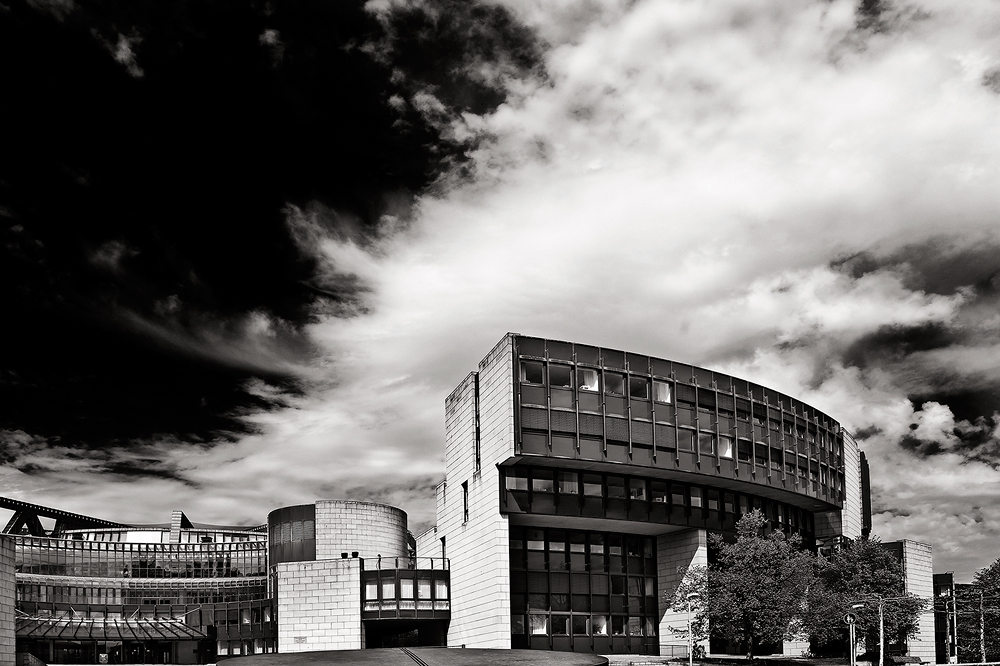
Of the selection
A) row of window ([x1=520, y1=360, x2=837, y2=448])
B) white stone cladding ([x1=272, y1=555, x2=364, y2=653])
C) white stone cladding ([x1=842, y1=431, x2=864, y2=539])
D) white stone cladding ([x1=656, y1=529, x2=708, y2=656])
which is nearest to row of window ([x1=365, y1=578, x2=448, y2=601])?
white stone cladding ([x1=272, y1=555, x2=364, y2=653])

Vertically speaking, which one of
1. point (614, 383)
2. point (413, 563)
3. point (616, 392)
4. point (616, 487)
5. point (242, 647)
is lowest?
point (242, 647)

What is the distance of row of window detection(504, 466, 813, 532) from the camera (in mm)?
57719

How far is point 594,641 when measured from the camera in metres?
61.2

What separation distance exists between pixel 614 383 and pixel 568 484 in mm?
6894

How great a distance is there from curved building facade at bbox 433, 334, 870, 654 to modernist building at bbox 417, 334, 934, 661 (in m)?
0.09

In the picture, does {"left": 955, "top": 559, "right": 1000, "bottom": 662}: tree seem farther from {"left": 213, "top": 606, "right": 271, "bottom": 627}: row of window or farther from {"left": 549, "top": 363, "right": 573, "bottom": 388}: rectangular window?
{"left": 213, "top": 606, "right": 271, "bottom": 627}: row of window

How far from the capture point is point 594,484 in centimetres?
5925

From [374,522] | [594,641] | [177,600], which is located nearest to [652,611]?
[594,641]

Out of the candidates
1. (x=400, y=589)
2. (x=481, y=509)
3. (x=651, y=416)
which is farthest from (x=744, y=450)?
(x=400, y=589)

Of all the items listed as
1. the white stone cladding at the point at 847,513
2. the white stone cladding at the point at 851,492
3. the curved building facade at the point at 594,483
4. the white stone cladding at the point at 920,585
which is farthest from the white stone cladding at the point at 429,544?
the white stone cladding at the point at 920,585

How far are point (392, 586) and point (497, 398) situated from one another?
56.3 feet

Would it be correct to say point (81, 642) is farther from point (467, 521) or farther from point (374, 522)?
point (467, 521)

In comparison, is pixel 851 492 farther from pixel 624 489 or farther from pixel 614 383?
pixel 614 383

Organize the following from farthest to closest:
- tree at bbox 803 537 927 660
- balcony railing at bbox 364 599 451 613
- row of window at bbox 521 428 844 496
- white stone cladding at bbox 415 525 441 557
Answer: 1. white stone cladding at bbox 415 525 441 557
2. balcony railing at bbox 364 599 451 613
3. tree at bbox 803 537 927 660
4. row of window at bbox 521 428 844 496
